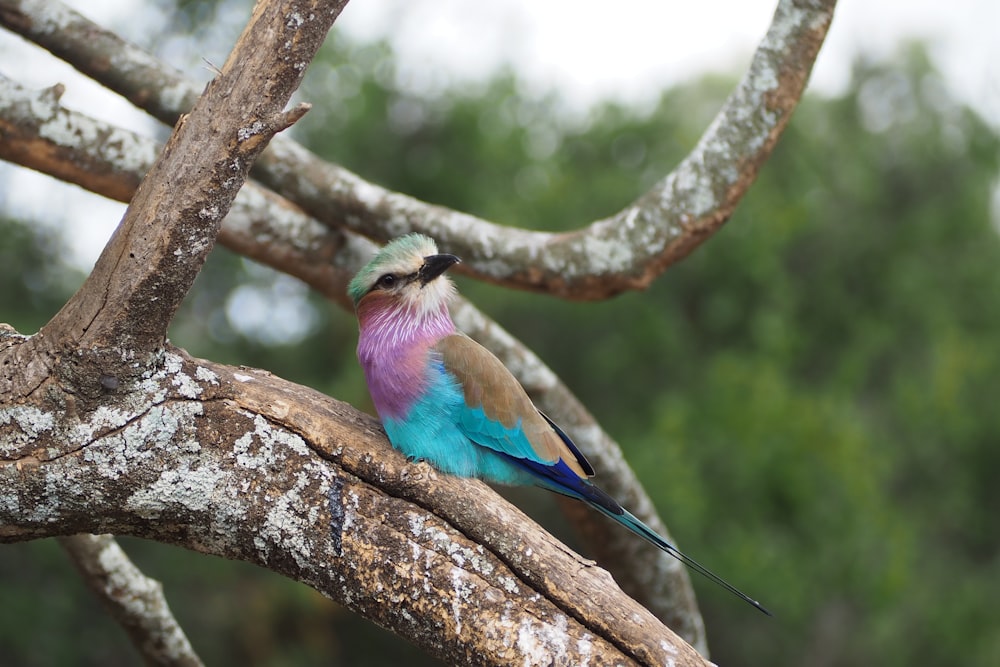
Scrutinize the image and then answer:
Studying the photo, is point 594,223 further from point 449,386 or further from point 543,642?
point 543,642

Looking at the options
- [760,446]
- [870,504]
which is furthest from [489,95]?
[870,504]

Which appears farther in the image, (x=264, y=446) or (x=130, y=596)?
(x=130, y=596)

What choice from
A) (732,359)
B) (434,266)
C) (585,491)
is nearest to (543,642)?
(585,491)

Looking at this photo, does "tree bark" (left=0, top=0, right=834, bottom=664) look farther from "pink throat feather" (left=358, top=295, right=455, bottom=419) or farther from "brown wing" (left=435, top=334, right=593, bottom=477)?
"brown wing" (left=435, top=334, right=593, bottom=477)

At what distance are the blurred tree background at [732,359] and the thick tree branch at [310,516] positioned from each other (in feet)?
20.5

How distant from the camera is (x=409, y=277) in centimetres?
326

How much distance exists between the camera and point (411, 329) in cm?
327

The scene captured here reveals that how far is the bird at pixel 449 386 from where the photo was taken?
3.12 metres

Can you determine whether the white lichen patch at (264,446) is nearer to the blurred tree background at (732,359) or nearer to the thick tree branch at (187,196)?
the thick tree branch at (187,196)

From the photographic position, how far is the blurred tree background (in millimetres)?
9234

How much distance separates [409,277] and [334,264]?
0.97 m

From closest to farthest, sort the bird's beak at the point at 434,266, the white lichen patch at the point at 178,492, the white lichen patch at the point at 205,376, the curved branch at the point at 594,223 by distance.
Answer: the white lichen patch at the point at 178,492 → the white lichen patch at the point at 205,376 → the bird's beak at the point at 434,266 → the curved branch at the point at 594,223

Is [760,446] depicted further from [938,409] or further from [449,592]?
[449,592]

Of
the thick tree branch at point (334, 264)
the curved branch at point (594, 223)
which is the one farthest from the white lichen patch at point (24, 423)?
the curved branch at point (594, 223)
